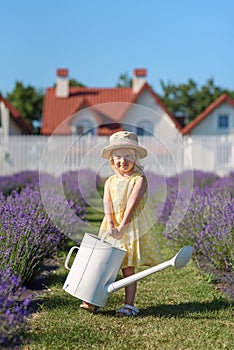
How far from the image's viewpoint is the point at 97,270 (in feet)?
13.6

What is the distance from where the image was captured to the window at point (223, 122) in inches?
1318

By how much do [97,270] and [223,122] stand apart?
99.1 ft

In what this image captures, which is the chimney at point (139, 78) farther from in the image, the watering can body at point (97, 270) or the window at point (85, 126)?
the watering can body at point (97, 270)

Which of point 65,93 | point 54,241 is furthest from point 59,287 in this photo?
point 65,93

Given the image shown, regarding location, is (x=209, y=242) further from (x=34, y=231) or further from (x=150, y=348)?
(x=150, y=348)

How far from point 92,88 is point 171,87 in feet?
55.5

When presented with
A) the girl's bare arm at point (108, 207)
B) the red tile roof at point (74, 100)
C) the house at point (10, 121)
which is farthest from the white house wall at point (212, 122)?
the girl's bare arm at point (108, 207)

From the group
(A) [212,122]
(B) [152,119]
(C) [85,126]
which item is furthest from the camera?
(A) [212,122]

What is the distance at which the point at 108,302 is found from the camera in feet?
15.2

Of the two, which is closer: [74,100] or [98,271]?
[98,271]

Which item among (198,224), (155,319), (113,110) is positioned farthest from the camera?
(198,224)

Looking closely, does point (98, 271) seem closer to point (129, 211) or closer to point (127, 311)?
point (127, 311)

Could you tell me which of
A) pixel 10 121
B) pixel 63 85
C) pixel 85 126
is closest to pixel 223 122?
pixel 63 85

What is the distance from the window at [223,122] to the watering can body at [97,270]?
30.0 metres
